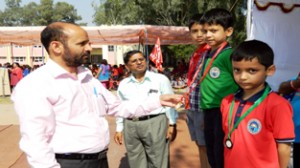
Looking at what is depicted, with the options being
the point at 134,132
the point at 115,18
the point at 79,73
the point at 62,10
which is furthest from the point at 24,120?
the point at 62,10

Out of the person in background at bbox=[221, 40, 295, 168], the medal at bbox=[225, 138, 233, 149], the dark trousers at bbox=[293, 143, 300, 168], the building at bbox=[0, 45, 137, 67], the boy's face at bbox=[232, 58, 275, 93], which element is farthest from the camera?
the building at bbox=[0, 45, 137, 67]

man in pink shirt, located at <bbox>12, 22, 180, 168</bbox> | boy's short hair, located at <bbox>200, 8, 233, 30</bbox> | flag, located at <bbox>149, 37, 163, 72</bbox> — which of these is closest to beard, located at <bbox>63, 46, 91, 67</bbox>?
man in pink shirt, located at <bbox>12, 22, 180, 168</bbox>

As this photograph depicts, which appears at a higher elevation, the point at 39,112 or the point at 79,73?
the point at 79,73

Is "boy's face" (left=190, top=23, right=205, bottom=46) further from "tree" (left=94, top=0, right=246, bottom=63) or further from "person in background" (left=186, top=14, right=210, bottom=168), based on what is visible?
"tree" (left=94, top=0, right=246, bottom=63)

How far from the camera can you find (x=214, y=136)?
2627mm

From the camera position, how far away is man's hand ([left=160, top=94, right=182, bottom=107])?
2.42 metres

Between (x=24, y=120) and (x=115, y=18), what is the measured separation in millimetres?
26235

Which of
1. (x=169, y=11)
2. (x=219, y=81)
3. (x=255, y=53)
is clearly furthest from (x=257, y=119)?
(x=169, y=11)

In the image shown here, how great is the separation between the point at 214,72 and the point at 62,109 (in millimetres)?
1253

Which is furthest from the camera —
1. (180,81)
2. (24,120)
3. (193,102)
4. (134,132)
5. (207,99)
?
(180,81)

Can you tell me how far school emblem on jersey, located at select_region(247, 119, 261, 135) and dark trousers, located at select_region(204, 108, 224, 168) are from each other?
1.87 feet

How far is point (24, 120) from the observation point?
5.59ft

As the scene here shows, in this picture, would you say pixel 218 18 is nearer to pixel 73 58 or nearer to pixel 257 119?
pixel 257 119

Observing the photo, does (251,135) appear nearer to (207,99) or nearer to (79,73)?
(207,99)
